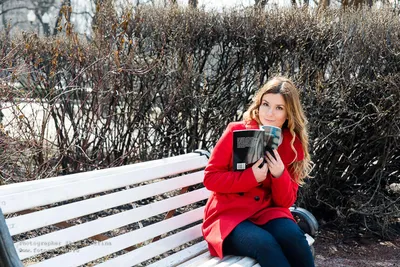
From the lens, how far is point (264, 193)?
3.30m

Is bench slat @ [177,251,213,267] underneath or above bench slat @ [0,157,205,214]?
underneath

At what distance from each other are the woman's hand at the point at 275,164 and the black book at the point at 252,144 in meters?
0.03

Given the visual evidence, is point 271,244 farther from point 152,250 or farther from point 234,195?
point 152,250

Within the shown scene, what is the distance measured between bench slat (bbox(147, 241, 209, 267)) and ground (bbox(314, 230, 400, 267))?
5.68 ft

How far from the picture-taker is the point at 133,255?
3004mm

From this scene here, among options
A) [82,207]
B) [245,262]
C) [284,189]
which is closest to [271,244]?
[245,262]

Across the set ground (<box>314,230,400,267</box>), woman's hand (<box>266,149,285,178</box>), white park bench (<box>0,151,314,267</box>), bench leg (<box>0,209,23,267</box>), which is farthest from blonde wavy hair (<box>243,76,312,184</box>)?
bench leg (<box>0,209,23,267</box>)

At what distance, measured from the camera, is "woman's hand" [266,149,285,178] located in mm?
3115

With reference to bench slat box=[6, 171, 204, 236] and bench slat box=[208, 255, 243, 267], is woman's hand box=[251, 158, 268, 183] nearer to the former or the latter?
bench slat box=[208, 255, 243, 267]

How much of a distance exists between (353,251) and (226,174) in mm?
2472

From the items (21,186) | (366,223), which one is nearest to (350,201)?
(366,223)

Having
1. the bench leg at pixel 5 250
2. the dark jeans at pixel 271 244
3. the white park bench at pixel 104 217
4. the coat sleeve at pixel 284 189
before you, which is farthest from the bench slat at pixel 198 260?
the bench leg at pixel 5 250

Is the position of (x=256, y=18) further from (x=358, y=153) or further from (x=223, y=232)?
(x=223, y=232)

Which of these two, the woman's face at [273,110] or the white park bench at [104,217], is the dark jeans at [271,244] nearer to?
the white park bench at [104,217]
